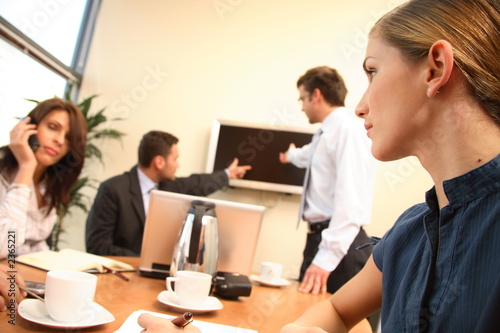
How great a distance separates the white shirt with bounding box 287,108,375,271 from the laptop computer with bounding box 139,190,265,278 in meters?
0.48

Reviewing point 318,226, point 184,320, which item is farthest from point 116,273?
point 318,226

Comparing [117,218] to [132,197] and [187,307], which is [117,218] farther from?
[187,307]

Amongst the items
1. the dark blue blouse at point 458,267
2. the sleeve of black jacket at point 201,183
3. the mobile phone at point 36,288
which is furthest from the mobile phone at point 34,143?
the dark blue blouse at point 458,267

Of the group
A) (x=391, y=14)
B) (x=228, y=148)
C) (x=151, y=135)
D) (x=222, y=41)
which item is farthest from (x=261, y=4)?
(x=391, y=14)

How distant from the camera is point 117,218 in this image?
2771 mm

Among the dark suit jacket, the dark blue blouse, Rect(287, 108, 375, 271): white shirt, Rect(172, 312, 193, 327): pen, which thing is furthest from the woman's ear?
the dark suit jacket

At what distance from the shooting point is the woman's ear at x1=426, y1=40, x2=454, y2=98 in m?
0.72

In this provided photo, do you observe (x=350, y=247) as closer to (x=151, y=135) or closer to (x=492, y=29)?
(x=492, y=29)

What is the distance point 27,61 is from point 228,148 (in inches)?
69.8

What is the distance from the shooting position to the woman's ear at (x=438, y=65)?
72cm

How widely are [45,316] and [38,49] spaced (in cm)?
320

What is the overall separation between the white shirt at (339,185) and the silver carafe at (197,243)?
25.0 inches

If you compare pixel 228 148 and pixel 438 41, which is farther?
pixel 228 148

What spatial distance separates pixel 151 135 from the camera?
3148mm
